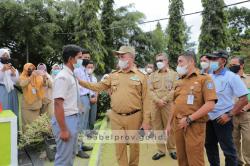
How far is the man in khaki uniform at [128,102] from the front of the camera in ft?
15.0

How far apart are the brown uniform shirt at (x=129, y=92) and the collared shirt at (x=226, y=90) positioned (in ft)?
3.31

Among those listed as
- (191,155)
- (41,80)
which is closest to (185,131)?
(191,155)

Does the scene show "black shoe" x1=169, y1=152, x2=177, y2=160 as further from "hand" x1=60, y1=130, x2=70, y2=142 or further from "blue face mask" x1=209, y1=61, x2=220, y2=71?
"hand" x1=60, y1=130, x2=70, y2=142

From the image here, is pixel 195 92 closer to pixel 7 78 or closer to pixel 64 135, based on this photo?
pixel 64 135

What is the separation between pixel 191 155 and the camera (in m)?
4.10

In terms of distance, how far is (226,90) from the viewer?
4727 millimetres

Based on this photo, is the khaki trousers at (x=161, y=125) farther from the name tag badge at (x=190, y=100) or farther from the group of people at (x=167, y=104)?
the name tag badge at (x=190, y=100)

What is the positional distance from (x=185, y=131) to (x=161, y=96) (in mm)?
2203

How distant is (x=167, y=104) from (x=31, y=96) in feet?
9.15

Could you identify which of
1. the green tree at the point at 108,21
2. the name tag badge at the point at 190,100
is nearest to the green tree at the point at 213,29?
the green tree at the point at 108,21

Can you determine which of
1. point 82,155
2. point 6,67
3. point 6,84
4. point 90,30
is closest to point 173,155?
point 82,155

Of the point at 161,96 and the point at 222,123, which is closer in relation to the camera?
the point at 222,123

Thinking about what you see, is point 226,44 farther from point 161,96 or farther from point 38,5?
point 161,96

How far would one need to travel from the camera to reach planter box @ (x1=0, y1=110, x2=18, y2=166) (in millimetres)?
3432
